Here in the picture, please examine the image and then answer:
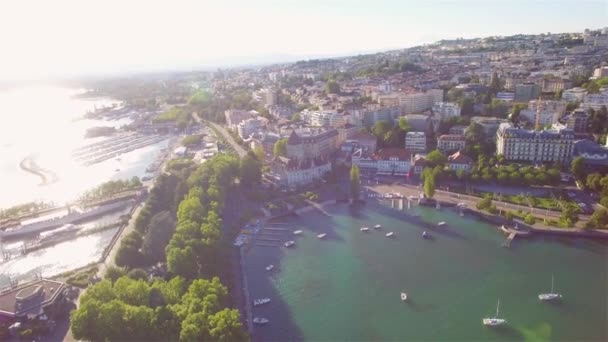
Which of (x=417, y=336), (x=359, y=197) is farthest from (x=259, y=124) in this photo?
(x=417, y=336)

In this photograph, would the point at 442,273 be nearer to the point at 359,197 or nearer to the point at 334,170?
the point at 359,197

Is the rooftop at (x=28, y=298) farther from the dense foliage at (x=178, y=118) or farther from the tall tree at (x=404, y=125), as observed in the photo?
the dense foliage at (x=178, y=118)

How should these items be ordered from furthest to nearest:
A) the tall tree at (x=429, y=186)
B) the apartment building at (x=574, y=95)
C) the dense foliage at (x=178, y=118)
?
the dense foliage at (x=178, y=118)
the apartment building at (x=574, y=95)
the tall tree at (x=429, y=186)

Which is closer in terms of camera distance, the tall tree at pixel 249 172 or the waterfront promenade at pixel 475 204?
the waterfront promenade at pixel 475 204

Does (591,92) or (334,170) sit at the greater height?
(591,92)

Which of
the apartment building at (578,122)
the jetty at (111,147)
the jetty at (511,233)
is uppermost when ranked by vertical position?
the apartment building at (578,122)

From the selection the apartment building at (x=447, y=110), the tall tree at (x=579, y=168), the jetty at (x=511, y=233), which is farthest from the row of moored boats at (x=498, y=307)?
the apartment building at (x=447, y=110)

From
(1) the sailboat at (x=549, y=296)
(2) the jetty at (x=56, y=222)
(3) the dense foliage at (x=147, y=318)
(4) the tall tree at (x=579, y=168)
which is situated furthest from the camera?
(4) the tall tree at (x=579, y=168)

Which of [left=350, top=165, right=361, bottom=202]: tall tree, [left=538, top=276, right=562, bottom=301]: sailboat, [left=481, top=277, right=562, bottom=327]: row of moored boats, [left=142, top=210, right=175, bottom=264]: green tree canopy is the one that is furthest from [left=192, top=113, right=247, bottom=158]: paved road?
[left=538, top=276, right=562, bottom=301]: sailboat
